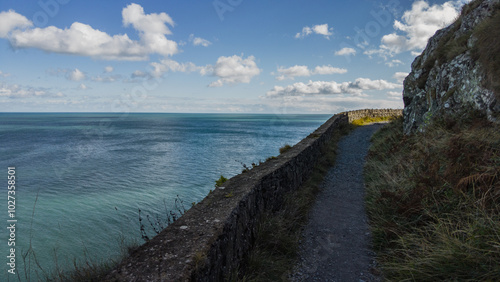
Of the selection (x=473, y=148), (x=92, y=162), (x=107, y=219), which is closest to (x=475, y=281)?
(x=473, y=148)

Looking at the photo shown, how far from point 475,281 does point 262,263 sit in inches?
92.3

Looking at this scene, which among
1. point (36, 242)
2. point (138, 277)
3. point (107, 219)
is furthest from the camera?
point (107, 219)

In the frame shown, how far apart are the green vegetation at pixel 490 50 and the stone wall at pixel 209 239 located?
18.8 ft

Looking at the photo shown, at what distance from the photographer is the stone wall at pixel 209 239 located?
2.62 metres

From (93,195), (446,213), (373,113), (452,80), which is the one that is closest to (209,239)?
(446,213)

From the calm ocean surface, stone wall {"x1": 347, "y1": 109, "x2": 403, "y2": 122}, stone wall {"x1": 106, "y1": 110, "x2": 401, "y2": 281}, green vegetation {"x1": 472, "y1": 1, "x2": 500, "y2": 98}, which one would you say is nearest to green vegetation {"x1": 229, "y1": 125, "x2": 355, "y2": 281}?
stone wall {"x1": 106, "y1": 110, "x2": 401, "y2": 281}

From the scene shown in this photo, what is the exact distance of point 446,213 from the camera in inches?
153

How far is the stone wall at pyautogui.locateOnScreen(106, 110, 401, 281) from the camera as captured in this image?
2617 mm

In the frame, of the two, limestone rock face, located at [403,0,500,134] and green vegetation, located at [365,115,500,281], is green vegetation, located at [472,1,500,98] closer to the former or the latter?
limestone rock face, located at [403,0,500,134]

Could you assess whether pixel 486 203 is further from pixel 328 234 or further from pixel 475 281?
pixel 328 234

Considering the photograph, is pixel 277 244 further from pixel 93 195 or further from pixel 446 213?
pixel 93 195

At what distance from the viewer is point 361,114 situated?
38.9 meters

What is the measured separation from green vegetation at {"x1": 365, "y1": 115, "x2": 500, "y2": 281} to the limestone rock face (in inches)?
25.1

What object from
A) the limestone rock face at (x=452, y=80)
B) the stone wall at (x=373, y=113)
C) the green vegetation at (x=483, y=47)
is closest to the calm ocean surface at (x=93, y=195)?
the limestone rock face at (x=452, y=80)
